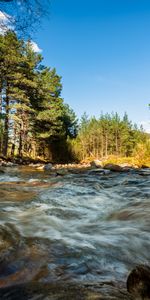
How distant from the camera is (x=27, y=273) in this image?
209cm

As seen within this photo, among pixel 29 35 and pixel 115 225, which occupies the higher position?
pixel 29 35

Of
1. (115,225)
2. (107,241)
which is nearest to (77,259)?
(107,241)

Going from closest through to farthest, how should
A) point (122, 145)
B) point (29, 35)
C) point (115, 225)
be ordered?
point (115, 225) < point (29, 35) < point (122, 145)

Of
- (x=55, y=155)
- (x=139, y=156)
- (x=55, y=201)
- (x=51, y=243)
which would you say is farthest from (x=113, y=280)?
(x=55, y=155)

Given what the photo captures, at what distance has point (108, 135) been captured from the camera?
67125 mm

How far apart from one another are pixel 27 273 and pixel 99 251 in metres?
0.86

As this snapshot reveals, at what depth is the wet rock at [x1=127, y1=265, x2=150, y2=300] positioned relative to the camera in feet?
5.22

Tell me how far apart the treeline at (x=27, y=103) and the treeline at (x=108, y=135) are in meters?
19.4

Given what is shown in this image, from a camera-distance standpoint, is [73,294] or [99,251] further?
[99,251]

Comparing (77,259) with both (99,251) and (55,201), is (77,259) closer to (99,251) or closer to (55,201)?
(99,251)

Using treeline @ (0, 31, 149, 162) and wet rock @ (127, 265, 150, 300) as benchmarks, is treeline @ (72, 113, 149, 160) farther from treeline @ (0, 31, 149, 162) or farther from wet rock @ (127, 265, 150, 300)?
wet rock @ (127, 265, 150, 300)

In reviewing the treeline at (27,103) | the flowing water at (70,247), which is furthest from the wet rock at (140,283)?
the treeline at (27,103)

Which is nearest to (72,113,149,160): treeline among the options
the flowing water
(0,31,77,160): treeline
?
(0,31,77,160): treeline

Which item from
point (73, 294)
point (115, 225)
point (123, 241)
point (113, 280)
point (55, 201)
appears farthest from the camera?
point (55, 201)
